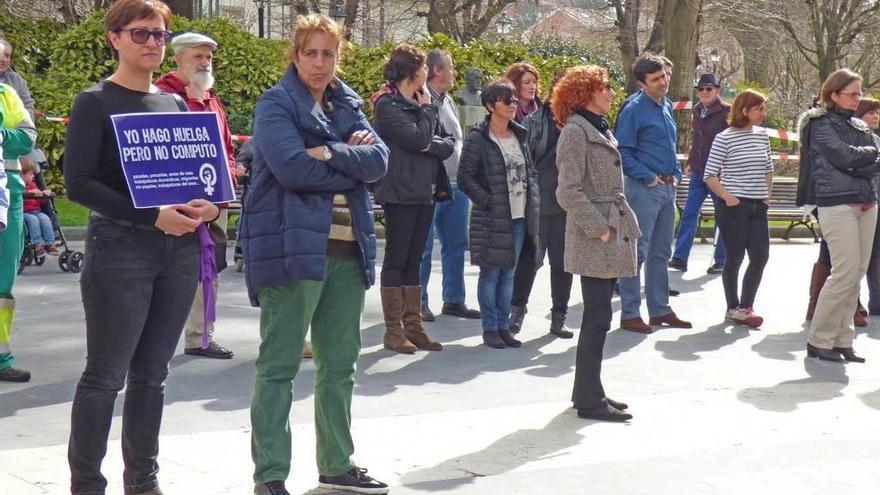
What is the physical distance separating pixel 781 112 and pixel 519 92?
32.0 m

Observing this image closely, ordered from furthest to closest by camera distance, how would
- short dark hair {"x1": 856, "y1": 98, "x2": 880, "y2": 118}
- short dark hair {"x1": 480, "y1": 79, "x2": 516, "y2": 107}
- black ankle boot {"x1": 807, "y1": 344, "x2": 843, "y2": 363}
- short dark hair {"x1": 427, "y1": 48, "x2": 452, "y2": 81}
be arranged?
short dark hair {"x1": 856, "y1": 98, "x2": 880, "y2": 118}
short dark hair {"x1": 427, "y1": 48, "x2": 452, "y2": 81}
short dark hair {"x1": 480, "y1": 79, "x2": 516, "y2": 107}
black ankle boot {"x1": 807, "y1": 344, "x2": 843, "y2": 363}

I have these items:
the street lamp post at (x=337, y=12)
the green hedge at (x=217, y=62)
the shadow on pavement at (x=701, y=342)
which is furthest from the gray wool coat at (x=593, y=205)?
the green hedge at (x=217, y=62)

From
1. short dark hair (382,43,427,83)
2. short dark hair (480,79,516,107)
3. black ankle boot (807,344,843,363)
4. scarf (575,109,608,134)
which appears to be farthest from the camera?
short dark hair (480,79,516,107)

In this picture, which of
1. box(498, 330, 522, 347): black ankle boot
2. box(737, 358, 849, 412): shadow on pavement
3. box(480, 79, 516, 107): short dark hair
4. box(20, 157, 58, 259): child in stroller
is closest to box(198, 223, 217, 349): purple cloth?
box(498, 330, 522, 347): black ankle boot

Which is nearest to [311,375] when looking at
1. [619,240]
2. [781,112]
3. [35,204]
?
[619,240]

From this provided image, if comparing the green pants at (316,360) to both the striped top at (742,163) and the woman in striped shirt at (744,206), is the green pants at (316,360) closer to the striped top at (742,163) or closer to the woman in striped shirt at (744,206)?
the woman in striped shirt at (744,206)

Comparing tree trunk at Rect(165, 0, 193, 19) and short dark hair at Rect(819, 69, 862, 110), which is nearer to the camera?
short dark hair at Rect(819, 69, 862, 110)

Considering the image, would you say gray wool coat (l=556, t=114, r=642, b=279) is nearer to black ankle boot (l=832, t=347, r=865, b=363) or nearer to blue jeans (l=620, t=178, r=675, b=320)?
black ankle boot (l=832, t=347, r=865, b=363)

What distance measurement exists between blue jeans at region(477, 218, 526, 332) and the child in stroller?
517 centimetres

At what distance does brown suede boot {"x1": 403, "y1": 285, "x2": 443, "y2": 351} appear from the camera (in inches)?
Answer: 358

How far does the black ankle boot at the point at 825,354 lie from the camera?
356 inches

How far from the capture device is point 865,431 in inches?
274

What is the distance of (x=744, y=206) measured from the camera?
35.0ft

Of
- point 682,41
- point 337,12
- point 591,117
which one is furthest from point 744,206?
point 682,41
